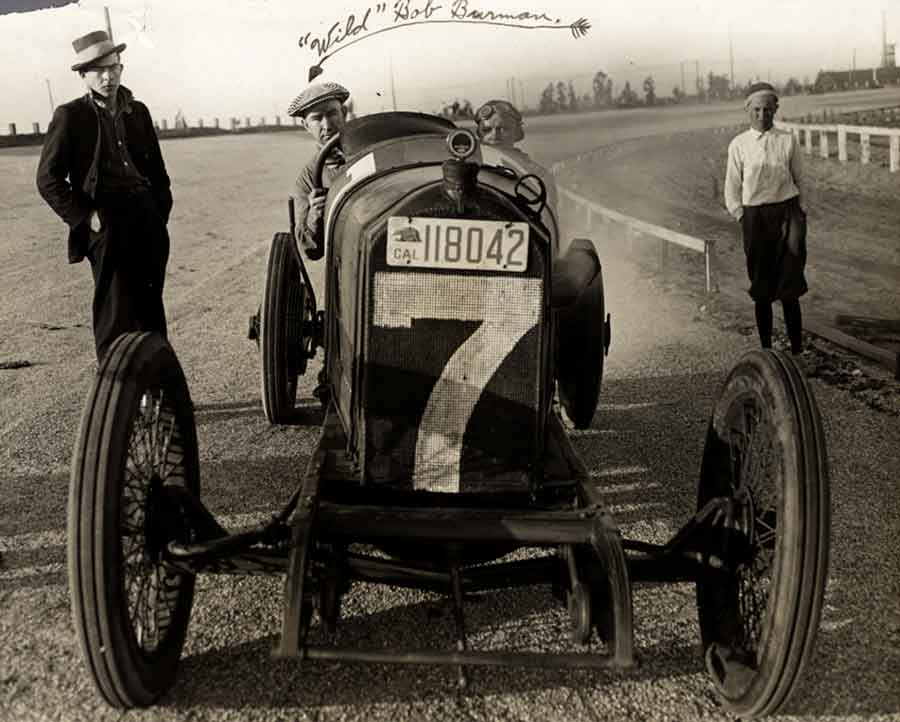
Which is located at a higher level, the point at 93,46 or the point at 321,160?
the point at 93,46

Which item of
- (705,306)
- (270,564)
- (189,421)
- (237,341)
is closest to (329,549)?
(270,564)

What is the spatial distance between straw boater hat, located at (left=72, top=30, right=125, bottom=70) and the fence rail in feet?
22.2

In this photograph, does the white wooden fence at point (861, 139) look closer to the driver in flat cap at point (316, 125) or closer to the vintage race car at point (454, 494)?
the driver in flat cap at point (316, 125)

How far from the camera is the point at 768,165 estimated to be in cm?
745

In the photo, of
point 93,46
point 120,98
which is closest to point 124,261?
A: point 120,98

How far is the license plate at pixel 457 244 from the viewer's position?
330cm

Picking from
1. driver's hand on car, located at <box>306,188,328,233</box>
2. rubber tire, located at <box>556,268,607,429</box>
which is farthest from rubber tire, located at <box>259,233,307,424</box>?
rubber tire, located at <box>556,268,607,429</box>

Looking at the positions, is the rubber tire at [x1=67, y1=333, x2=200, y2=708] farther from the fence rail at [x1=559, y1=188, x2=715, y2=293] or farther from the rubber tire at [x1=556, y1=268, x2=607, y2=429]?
the fence rail at [x1=559, y1=188, x2=715, y2=293]

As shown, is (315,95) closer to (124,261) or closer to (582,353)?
(124,261)

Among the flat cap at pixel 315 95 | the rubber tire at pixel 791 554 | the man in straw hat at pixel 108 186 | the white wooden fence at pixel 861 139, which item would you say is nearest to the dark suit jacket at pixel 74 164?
the man in straw hat at pixel 108 186

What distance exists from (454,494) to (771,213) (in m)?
4.89

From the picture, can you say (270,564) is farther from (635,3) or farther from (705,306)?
(705,306)

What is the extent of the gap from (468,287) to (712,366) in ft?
15.2

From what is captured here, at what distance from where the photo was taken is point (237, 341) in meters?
8.67
